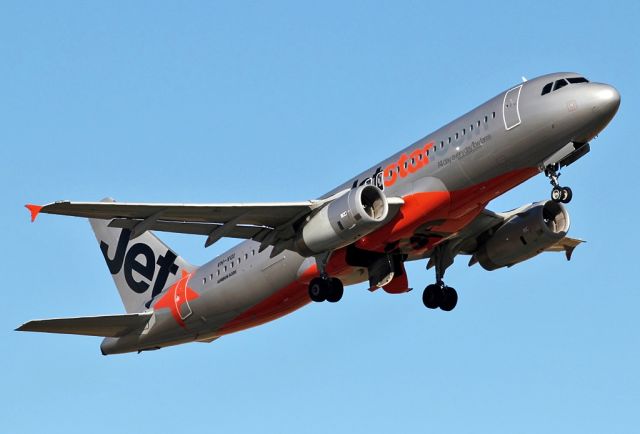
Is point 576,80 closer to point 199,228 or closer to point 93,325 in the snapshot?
point 199,228

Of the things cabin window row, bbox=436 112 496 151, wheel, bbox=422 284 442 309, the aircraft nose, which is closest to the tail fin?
wheel, bbox=422 284 442 309

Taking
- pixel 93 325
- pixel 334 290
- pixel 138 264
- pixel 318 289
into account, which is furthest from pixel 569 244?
pixel 93 325

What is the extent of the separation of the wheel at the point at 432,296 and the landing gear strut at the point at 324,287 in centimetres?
499

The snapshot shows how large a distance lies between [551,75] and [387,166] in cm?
589

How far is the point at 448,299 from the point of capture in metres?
43.2

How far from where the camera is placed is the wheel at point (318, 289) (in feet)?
129

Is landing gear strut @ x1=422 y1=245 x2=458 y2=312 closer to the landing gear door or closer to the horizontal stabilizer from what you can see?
the landing gear door

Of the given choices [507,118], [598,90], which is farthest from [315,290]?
[598,90]

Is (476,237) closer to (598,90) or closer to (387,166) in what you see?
(387,166)

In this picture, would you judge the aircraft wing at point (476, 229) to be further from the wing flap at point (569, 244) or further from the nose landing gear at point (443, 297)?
the wing flap at point (569, 244)

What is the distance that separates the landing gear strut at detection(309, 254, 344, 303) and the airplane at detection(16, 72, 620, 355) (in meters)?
0.05

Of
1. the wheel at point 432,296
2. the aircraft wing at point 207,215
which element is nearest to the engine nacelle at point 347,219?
the aircraft wing at point 207,215

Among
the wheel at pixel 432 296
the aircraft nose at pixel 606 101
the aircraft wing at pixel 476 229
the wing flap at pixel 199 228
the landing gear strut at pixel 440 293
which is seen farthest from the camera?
the wheel at pixel 432 296

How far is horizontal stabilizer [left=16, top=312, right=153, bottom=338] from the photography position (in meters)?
40.1
